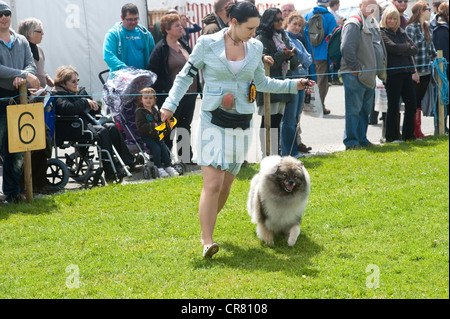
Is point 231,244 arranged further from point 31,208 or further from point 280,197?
point 31,208

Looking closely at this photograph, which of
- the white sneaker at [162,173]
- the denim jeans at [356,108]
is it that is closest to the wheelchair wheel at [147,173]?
the white sneaker at [162,173]

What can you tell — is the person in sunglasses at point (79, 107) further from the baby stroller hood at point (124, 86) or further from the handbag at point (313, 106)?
the handbag at point (313, 106)

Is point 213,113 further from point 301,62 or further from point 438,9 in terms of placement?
point 438,9

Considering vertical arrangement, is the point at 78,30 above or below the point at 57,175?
above

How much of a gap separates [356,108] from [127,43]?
3.69 m

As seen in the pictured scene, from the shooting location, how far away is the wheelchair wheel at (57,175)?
338 inches

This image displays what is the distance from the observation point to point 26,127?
25.6 feet

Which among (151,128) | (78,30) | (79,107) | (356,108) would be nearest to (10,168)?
(79,107)

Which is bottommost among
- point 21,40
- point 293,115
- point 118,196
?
point 118,196

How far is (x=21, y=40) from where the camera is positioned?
8.02 meters

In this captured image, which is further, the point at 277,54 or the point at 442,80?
the point at 442,80
